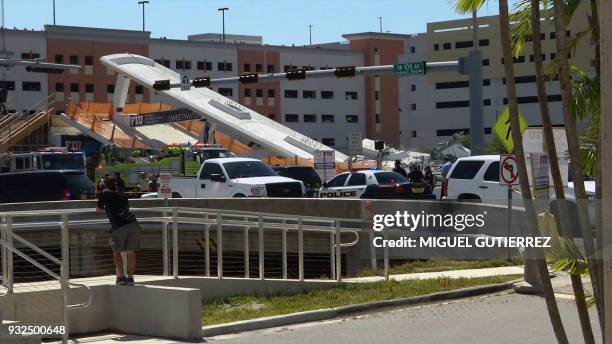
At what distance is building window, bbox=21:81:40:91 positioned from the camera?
7981 centimetres

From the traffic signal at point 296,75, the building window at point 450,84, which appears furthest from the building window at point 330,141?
the traffic signal at point 296,75

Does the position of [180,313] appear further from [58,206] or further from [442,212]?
[58,206]

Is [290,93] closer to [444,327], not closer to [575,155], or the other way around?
[444,327]

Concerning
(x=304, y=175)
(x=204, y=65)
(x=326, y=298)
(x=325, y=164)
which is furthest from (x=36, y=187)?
(x=204, y=65)

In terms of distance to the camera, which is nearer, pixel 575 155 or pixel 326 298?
pixel 575 155

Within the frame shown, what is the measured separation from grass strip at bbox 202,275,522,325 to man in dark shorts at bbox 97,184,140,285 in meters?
1.47

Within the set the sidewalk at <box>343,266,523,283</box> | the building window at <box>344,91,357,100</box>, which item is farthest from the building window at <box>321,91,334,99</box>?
the sidewalk at <box>343,266,523,283</box>

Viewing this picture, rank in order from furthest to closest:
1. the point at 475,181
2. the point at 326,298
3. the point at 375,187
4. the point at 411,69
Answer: the point at 411,69, the point at 375,187, the point at 475,181, the point at 326,298

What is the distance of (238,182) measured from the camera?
3291 cm

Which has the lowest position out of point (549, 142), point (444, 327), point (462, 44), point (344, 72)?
point (444, 327)

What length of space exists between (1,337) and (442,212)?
12358 millimetres

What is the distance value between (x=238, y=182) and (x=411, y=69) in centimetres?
879

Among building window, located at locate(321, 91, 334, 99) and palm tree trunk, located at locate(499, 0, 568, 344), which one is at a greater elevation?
building window, located at locate(321, 91, 334, 99)

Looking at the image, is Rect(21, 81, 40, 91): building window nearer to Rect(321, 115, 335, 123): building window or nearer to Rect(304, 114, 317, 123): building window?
Rect(304, 114, 317, 123): building window
